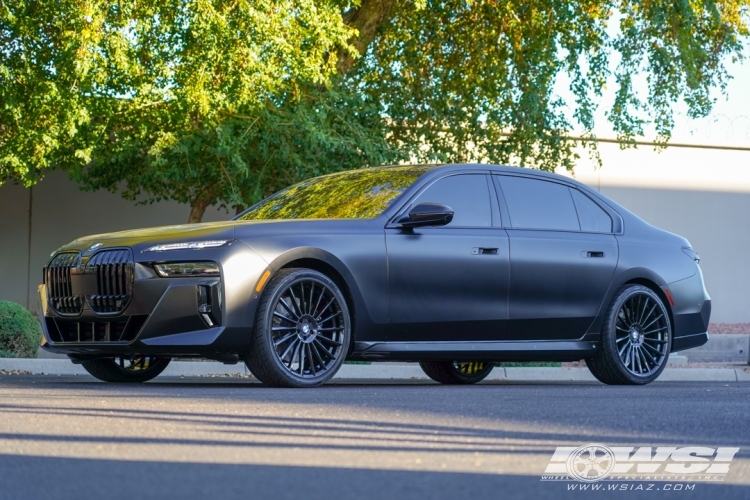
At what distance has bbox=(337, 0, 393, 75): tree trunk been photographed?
1745 centimetres

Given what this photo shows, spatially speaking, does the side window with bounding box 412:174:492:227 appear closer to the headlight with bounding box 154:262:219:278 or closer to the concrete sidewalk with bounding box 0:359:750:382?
the headlight with bounding box 154:262:219:278

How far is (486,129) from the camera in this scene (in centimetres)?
1803

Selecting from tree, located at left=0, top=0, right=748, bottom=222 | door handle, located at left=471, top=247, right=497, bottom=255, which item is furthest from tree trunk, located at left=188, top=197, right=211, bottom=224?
door handle, located at left=471, top=247, right=497, bottom=255

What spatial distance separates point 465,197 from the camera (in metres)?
8.70

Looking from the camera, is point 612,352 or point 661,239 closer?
point 612,352

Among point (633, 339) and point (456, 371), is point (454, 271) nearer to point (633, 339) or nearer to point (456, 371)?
point (633, 339)

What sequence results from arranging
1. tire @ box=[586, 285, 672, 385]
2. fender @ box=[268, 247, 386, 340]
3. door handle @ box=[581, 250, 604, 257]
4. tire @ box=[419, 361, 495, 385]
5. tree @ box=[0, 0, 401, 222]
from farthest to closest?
tree @ box=[0, 0, 401, 222], tire @ box=[419, 361, 495, 385], tire @ box=[586, 285, 672, 385], door handle @ box=[581, 250, 604, 257], fender @ box=[268, 247, 386, 340]

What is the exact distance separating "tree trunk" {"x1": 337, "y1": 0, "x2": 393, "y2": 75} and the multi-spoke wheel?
33.0ft

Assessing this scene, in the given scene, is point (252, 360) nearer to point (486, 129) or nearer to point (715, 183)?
point (486, 129)

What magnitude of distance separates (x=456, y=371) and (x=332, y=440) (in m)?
5.55

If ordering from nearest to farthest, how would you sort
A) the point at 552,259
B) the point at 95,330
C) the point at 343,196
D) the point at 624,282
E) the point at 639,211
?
the point at 95,330 < the point at 343,196 < the point at 552,259 < the point at 624,282 < the point at 639,211

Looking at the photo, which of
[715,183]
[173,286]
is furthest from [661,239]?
[715,183]

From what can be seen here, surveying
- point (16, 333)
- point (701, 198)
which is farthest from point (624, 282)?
point (701, 198)

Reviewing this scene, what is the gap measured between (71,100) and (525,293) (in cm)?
729
